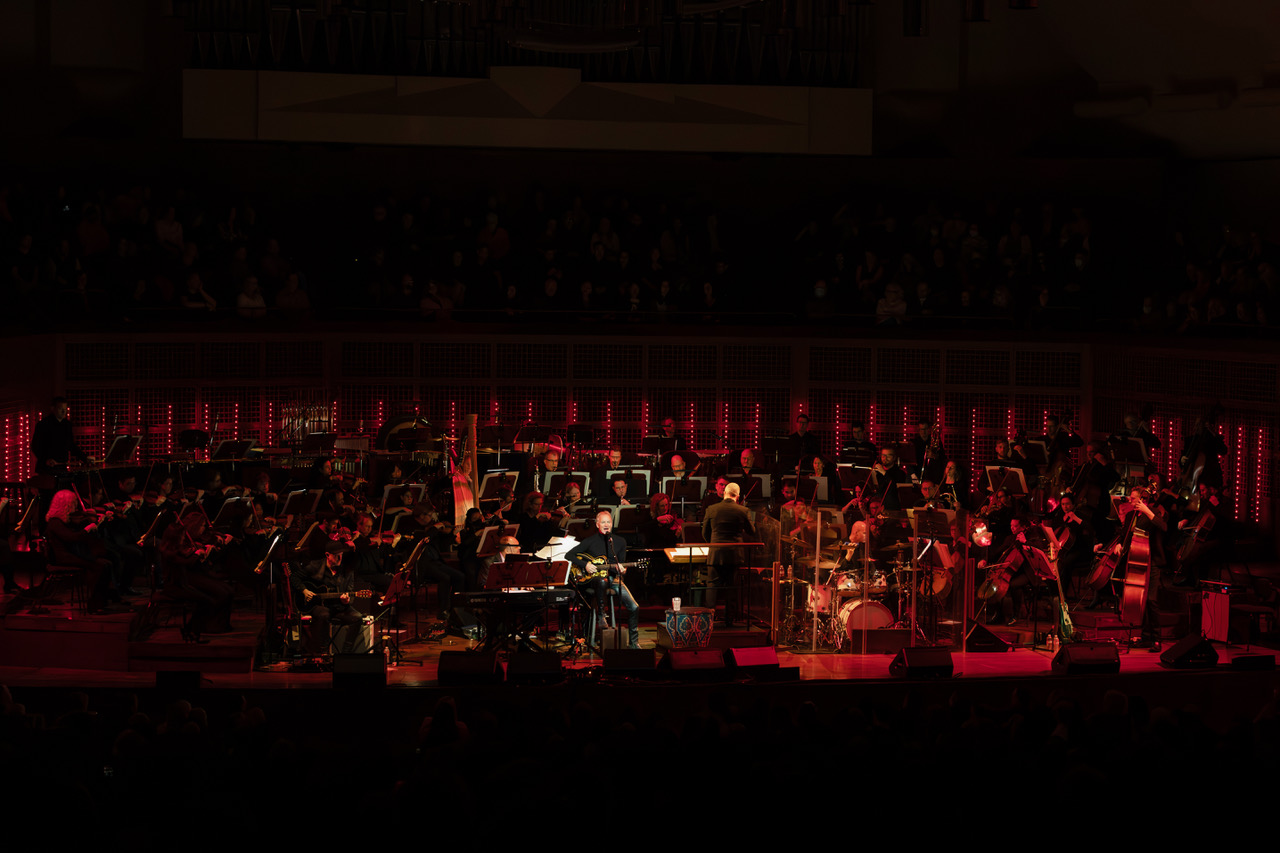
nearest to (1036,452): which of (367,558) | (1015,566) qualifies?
(1015,566)

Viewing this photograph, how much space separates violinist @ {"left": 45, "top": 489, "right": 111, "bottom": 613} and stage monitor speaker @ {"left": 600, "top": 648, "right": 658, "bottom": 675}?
19.2ft

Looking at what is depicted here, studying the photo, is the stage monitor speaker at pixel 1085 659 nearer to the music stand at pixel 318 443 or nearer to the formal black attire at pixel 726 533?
the formal black attire at pixel 726 533

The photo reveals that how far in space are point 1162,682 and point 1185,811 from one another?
497 centimetres

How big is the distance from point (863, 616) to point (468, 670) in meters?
4.21

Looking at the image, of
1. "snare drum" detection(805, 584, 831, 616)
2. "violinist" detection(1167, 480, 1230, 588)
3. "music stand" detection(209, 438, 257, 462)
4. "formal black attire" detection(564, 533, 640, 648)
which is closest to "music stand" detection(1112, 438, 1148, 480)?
"violinist" detection(1167, 480, 1230, 588)

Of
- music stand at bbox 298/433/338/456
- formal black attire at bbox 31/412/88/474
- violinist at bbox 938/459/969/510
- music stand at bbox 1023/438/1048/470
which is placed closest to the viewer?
violinist at bbox 938/459/969/510

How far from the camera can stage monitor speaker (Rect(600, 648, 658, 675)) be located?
1134 centimetres

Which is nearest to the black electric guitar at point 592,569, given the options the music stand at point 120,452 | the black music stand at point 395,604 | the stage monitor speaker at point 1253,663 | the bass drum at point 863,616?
the black music stand at point 395,604

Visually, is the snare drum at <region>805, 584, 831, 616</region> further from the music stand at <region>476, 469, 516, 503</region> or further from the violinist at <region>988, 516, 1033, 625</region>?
the music stand at <region>476, 469, 516, 503</region>

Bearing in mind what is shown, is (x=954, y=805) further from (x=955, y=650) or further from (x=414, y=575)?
(x=414, y=575)

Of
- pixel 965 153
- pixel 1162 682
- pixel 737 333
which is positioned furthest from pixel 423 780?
pixel 965 153

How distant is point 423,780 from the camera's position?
5.88 m

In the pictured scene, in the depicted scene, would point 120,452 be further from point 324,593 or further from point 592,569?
point 592,569

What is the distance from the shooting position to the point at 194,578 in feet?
44.1
